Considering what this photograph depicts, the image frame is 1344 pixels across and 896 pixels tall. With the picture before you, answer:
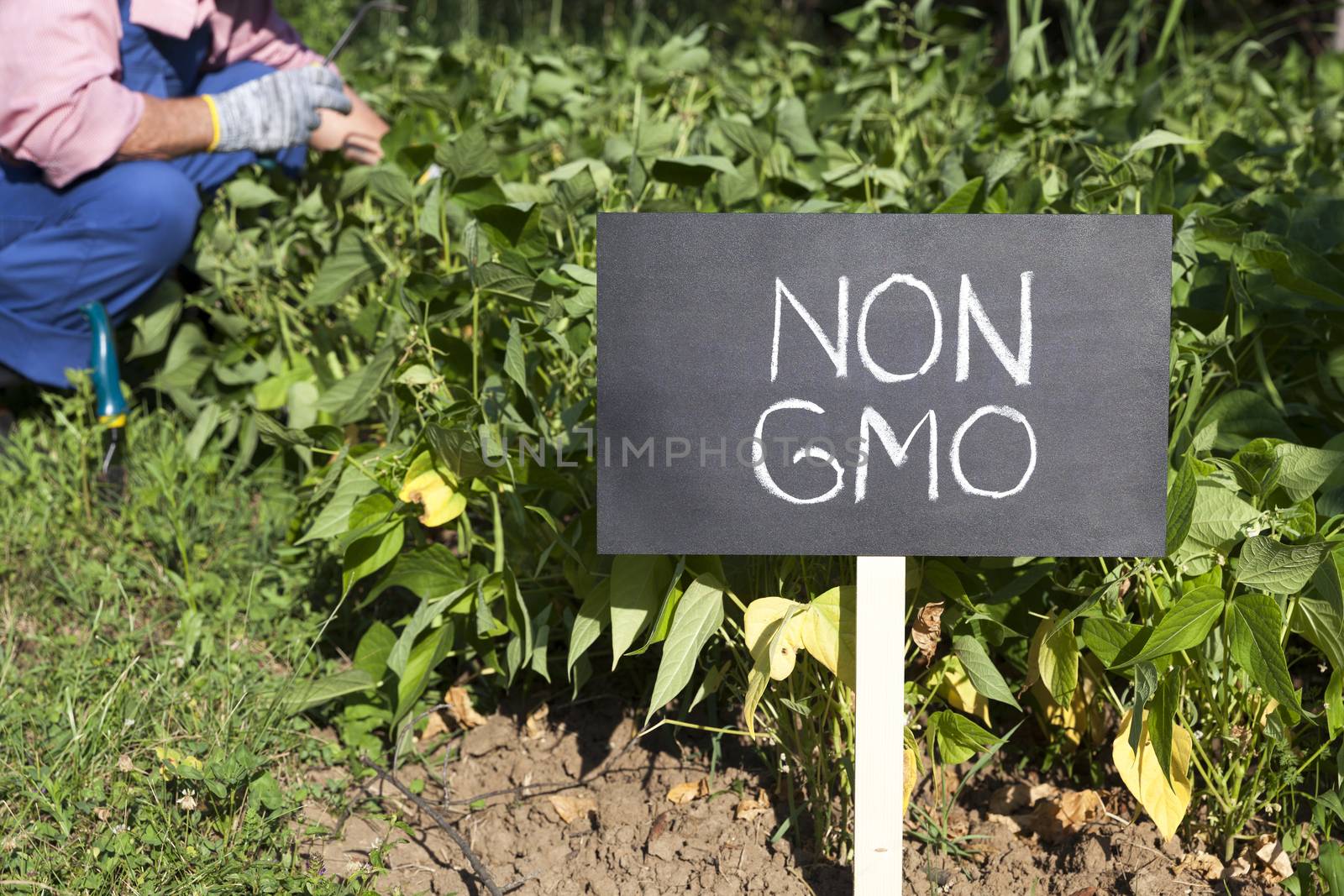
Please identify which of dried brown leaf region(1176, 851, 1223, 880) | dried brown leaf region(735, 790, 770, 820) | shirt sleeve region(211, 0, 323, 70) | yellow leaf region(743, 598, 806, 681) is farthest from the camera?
shirt sleeve region(211, 0, 323, 70)

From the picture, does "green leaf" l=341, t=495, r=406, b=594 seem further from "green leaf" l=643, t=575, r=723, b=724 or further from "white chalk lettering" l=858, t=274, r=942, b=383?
"white chalk lettering" l=858, t=274, r=942, b=383

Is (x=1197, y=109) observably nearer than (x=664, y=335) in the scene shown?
No

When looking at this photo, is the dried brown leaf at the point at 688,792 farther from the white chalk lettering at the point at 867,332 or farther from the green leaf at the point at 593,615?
the white chalk lettering at the point at 867,332

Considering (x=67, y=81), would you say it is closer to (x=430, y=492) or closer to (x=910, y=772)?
(x=430, y=492)

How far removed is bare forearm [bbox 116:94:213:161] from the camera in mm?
1903

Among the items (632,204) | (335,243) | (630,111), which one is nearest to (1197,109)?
(630,111)

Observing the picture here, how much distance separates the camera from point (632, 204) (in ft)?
4.82

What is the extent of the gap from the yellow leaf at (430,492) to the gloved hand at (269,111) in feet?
3.15

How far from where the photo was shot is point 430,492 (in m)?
1.29

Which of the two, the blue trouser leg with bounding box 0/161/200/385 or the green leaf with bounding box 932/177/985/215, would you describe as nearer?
the green leaf with bounding box 932/177/985/215

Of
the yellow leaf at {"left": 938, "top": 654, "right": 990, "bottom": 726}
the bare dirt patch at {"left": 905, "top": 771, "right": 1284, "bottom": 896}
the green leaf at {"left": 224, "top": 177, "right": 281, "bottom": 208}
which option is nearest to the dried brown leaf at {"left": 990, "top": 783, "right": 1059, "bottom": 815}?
the bare dirt patch at {"left": 905, "top": 771, "right": 1284, "bottom": 896}

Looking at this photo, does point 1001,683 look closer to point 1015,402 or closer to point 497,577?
point 1015,402

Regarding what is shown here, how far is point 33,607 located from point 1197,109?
2343mm

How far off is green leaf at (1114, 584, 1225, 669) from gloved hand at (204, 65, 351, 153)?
1.59 metres
